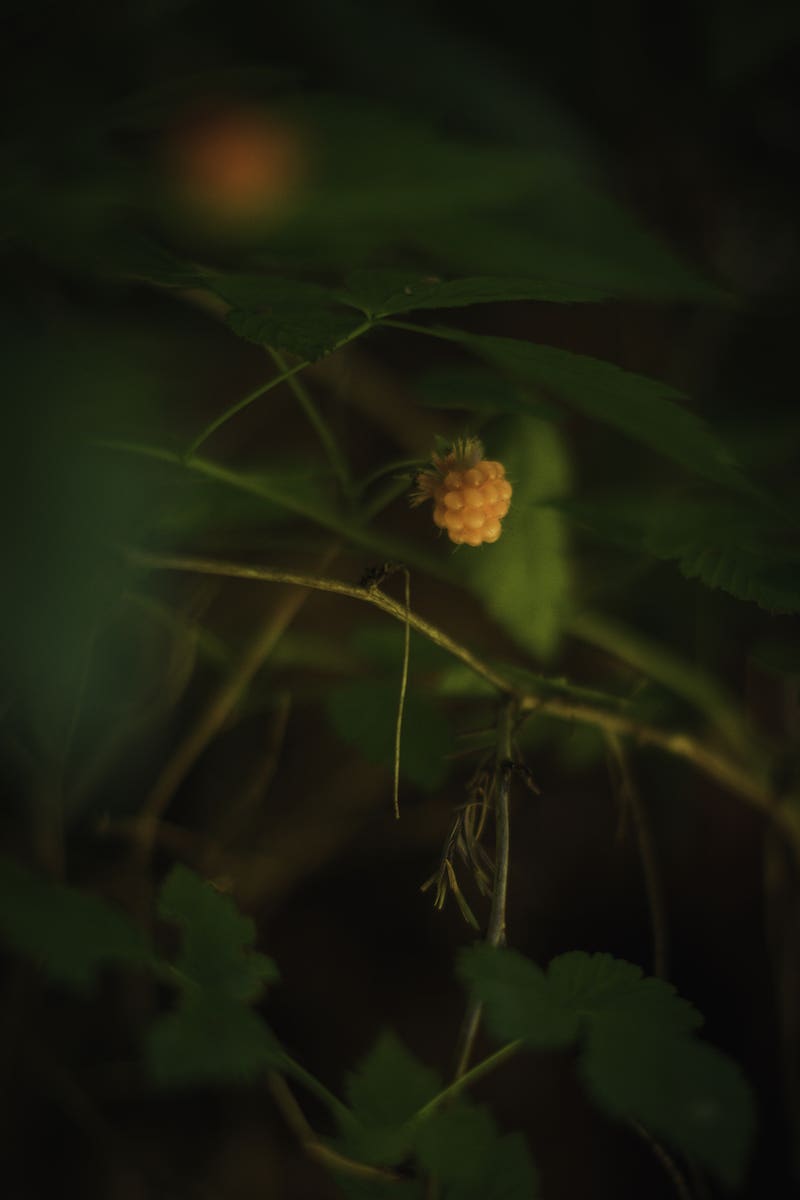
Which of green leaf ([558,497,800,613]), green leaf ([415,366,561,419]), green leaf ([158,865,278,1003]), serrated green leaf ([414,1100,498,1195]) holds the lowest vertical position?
serrated green leaf ([414,1100,498,1195])

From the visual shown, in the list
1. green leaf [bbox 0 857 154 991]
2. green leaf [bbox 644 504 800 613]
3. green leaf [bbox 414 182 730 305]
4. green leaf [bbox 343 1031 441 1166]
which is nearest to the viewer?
green leaf [bbox 0 857 154 991]

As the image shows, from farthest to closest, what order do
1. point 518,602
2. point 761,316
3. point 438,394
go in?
point 761,316, point 518,602, point 438,394

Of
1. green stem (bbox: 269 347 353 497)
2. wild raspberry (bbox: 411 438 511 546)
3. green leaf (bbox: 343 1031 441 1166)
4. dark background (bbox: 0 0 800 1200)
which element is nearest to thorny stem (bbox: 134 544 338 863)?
dark background (bbox: 0 0 800 1200)

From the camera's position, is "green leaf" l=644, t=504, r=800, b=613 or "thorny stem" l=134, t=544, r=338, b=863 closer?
"green leaf" l=644, t=504, r=800, b=613

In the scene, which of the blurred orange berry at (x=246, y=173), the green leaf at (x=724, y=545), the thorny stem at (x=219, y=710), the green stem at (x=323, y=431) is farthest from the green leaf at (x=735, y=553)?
the blurred orange berry at (x=246, y=173)

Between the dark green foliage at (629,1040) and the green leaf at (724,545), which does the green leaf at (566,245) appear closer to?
the green leaf at (724,545)

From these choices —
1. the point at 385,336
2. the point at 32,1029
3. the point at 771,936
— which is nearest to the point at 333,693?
the point at 32,1029

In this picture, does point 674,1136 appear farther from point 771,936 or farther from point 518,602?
point 771,936

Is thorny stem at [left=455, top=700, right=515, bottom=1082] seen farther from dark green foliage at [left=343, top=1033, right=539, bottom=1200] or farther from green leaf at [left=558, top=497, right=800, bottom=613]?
green leaf at [left=558, top=497, right=800, bottom=613]

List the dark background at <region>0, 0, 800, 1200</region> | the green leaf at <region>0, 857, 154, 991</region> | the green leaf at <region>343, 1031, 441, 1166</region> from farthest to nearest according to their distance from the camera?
the dark background at <region>0, 0, 800, 1200</region>, the green leaf at <region>343, 1031, 441, 1166</region>, the green leaf at <region>0, 857, 154, 991</region>
